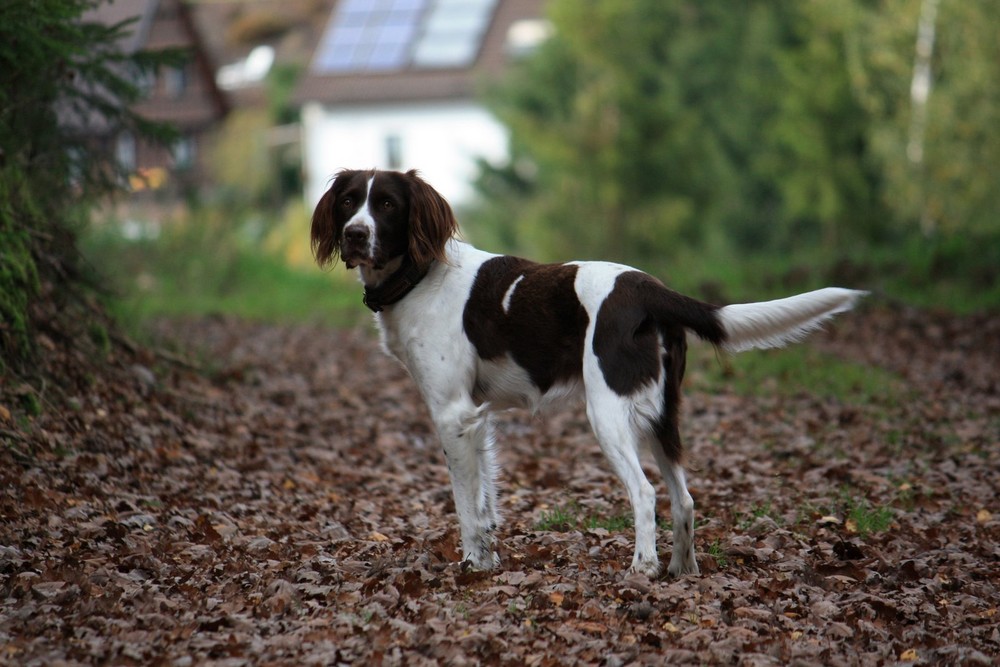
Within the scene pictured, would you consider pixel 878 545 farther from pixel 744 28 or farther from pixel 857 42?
pixel 744 28

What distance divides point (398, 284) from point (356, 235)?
31cm

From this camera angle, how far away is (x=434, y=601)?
4836 millimetres

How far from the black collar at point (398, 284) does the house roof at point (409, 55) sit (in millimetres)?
37135

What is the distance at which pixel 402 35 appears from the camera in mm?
43125

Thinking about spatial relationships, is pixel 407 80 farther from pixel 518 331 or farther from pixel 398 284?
pixel 518 331

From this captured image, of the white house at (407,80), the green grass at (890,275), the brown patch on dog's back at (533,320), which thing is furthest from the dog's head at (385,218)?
the white house at (407,80)

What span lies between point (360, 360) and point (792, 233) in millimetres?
13236

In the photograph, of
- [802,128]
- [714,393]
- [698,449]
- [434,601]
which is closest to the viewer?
[434,601]

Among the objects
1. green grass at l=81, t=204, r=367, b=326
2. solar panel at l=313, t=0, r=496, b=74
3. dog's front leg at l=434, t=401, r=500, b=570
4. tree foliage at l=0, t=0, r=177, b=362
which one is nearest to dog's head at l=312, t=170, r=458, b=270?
dog's front leg at l=434, t=401, r=500, b=570

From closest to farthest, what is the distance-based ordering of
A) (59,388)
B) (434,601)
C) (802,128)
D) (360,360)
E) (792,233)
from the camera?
(434,601) < (59,388) < (360,360) < (802,128) < (792,233)

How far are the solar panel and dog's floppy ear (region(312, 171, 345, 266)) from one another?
37948mm

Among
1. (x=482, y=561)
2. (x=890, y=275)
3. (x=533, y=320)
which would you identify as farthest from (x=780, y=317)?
(x=890, y=275)

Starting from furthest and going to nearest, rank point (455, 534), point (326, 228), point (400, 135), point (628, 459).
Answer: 1. point (400, 135)
2. point (455, 534)
3. point (326, 228)
4. point (628, 459)

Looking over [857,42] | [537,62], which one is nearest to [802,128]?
[857,42]
